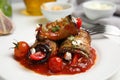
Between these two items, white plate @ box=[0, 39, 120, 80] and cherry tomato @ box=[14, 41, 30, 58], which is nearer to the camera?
white plate @ box=[0, 39, 120, 80]

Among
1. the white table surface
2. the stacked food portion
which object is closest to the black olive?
the stacked food portion

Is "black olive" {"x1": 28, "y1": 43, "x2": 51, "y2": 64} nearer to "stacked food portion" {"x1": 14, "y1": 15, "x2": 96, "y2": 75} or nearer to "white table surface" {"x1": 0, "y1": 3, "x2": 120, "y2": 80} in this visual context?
"stacked food portion" {"x1": 14, "y1": 15, "x2": 96, "y2": 75}

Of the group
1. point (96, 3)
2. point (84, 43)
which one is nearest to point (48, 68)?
point (84, 43)

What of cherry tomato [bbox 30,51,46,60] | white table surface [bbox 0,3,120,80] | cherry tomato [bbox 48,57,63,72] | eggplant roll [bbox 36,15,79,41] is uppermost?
eggplant roll [bbox 36,15,79,41]

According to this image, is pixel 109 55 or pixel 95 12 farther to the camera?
pixel 95 12

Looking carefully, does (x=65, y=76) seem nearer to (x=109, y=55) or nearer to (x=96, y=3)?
(x=109, y=55)

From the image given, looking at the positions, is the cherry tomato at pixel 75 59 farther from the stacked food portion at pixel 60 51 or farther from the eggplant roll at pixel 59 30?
the eggplant roll at pixel 59 30

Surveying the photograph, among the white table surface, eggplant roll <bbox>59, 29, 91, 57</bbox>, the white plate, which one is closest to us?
the white plate
